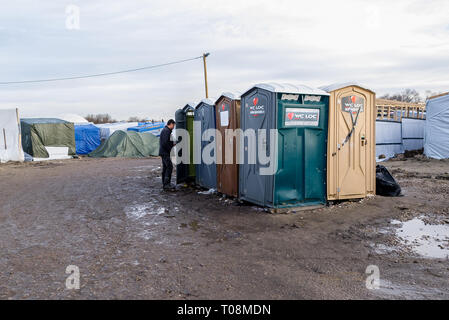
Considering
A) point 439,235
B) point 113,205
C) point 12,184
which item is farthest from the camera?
point 12,184

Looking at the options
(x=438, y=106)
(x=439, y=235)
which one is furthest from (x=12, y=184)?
(x=438, y=106)

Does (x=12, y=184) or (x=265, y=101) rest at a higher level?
(x=265, y=101)

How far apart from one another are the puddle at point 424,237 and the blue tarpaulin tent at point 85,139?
26222mm

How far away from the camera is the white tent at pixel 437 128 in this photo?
17.0 m

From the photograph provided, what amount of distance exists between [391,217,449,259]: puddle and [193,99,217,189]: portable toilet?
467cm

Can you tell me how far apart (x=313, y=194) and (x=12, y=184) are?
420 inches

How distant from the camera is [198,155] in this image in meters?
10.2

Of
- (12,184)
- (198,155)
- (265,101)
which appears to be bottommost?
(12,184)

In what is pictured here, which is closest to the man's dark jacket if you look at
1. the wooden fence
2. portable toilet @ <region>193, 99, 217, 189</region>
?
portable toilet @ <region>193, 99, 217, 189</region>

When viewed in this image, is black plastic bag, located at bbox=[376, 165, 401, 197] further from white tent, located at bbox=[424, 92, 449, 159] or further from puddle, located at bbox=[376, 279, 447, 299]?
white tent, located at bbox=[424, 92, 449, 159]

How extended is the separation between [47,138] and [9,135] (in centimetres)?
286

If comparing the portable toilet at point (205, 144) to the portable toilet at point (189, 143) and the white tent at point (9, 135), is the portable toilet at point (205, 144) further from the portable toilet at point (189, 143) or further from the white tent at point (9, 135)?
the white tent at point (9, 135)

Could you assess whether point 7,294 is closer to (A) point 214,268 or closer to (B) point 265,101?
(A) point 214,268

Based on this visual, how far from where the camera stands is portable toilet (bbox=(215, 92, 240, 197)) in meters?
7.95
